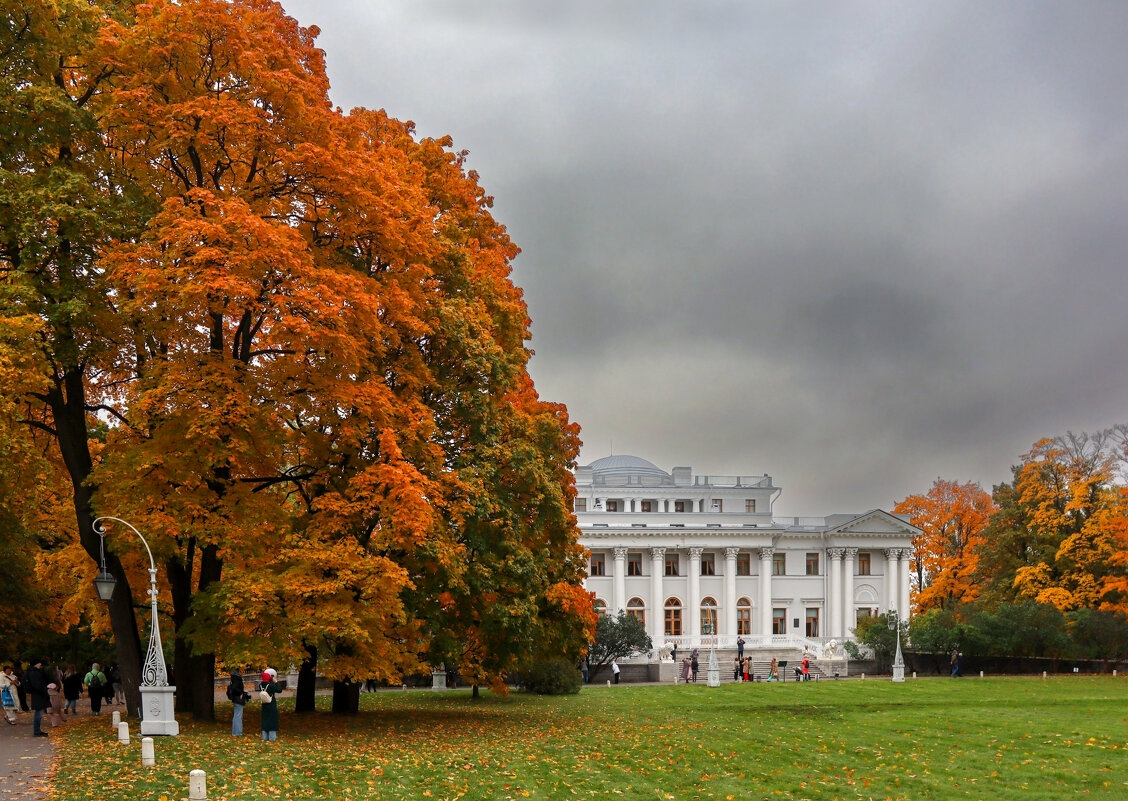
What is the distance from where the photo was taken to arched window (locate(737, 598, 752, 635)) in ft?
271

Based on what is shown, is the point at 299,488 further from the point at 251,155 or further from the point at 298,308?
the point at 251,155

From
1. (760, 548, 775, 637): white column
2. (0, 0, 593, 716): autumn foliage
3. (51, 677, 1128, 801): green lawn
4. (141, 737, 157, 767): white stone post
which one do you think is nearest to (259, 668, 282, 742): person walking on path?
(51, 677, 1128, 801): green lawn

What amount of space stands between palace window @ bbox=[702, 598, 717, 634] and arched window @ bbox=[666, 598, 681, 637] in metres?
1.82

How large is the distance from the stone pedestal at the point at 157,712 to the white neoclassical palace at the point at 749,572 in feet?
199

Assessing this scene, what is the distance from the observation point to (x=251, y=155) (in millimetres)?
23328

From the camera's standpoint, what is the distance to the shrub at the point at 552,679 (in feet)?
143

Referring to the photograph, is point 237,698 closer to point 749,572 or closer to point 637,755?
point 637,755

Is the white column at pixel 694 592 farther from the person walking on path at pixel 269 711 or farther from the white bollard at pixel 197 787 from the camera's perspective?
the white bollard at pixel 197 787

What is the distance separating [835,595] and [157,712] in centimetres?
6862

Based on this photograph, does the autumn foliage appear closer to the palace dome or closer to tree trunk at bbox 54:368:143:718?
tree trunk at bbox 54:368:143:718

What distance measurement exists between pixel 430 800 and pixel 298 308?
9.80 meters

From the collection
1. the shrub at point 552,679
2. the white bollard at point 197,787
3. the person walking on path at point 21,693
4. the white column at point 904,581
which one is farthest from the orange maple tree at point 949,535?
the white bollard at point 197,787

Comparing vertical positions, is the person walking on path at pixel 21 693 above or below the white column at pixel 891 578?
below

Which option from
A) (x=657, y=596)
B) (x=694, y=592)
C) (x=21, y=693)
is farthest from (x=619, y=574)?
(x=21, y=693)
